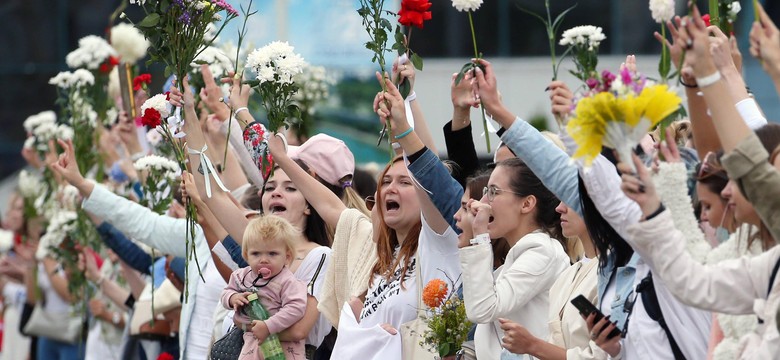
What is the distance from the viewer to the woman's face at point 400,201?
556 cm

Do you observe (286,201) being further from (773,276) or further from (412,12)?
(773,276)

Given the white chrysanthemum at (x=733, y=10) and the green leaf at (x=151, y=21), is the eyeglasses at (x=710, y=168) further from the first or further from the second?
the green leaf at (x=151, y=21)

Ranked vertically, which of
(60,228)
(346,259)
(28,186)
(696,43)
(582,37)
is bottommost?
(28,186)

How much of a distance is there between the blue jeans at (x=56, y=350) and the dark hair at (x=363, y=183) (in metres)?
5.03

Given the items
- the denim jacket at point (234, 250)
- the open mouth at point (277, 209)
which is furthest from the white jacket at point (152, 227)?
the open mouth at point (277, 209)

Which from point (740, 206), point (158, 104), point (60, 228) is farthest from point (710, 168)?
point (60, 228)

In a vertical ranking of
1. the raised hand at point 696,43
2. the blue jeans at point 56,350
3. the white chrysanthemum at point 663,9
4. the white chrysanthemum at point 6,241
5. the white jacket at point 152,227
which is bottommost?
the blue jeans at point 56,350

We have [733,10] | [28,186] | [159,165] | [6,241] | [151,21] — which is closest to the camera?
[733,10]

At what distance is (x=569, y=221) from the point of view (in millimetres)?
4969

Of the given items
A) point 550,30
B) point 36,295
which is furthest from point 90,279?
point 550,30

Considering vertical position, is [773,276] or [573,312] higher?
[773,276]

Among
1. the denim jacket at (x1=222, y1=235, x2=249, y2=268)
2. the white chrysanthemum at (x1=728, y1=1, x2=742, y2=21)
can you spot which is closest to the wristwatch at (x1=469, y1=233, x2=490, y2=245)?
the white chrysanthemum at (x1=728, y1=1, x2=742, y2=21)

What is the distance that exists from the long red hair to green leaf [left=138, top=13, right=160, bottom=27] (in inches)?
45.4

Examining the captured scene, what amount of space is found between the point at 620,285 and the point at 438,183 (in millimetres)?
971
